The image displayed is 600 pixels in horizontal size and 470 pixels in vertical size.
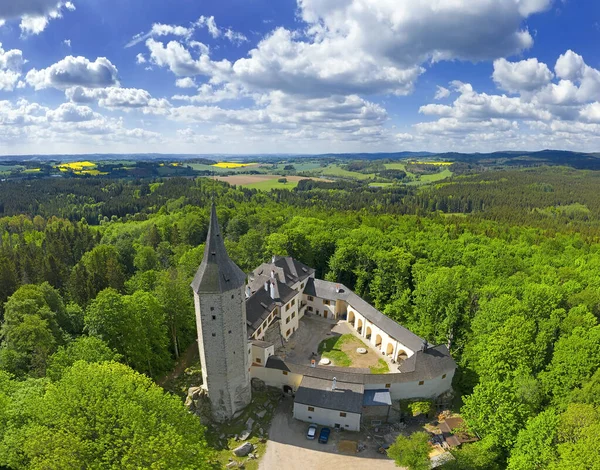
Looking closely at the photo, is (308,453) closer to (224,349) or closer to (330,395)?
(330,395)

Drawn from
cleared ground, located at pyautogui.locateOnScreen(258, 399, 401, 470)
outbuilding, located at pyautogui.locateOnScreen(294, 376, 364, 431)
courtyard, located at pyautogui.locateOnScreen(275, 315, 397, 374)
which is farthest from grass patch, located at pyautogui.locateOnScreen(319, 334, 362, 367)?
cleared ground, located at pyautogui.locateOnScreen(258, 399, 401, 470)

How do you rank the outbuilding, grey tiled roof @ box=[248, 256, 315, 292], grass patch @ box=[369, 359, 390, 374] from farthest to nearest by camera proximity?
grey tiled roof @ box=[248, 256, 315, 292] → grass patch @ box=[369, 359, 390, 374] → the outbuilding

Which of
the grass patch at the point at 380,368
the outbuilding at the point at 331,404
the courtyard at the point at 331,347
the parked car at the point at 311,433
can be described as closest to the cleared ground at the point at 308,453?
the parked car at the point at 311,433

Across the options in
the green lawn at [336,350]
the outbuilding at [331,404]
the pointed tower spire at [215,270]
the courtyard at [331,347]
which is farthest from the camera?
the green lawn at [336,350]

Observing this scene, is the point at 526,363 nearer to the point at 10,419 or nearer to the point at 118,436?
the point at 118,436

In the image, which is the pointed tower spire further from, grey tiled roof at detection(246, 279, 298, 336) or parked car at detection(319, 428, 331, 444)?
parked car at detection(319, 428, 331, 444)

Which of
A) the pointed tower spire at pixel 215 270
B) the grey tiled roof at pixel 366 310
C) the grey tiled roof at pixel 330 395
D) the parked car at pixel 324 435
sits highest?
the pointed tower spire at pixel 215 270

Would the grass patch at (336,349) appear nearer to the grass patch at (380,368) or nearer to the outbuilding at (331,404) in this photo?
the grass patch at (380,368)
